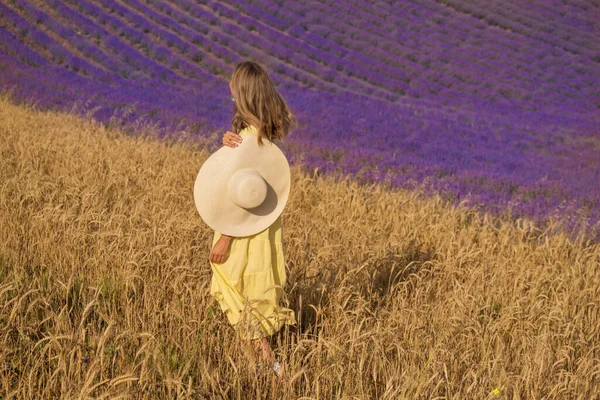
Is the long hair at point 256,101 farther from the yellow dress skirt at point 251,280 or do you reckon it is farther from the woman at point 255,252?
the yellow dress skirt at point 251,280

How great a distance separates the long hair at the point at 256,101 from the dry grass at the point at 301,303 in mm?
560

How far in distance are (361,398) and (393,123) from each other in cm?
814

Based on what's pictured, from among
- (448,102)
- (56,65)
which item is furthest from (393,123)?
(56,65)

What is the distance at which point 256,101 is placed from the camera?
2381mm

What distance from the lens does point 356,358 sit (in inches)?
84.8

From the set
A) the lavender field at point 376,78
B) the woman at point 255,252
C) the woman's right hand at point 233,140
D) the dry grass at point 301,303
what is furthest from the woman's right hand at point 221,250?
the lavender field at point 376,78

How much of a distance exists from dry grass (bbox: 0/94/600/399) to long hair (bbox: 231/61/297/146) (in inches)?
22.1

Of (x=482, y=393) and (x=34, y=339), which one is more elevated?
(x=482, y=393)

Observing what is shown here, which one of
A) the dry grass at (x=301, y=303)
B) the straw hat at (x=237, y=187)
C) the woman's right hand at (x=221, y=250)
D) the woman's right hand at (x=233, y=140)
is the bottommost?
the dry grass at (x=301, y=303)

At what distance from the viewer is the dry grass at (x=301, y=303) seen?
6.63 feet

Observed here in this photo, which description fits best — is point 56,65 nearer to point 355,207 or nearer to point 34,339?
point 355,207

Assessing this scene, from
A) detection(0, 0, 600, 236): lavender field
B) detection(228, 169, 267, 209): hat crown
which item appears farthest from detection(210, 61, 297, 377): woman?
detection(0, 0, 600, 236): lavender field

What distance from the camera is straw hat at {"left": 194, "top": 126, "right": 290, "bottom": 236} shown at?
2.35 meters

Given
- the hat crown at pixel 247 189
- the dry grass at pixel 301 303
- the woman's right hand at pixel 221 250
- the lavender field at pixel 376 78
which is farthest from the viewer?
the lavender field at pixel 376 78
